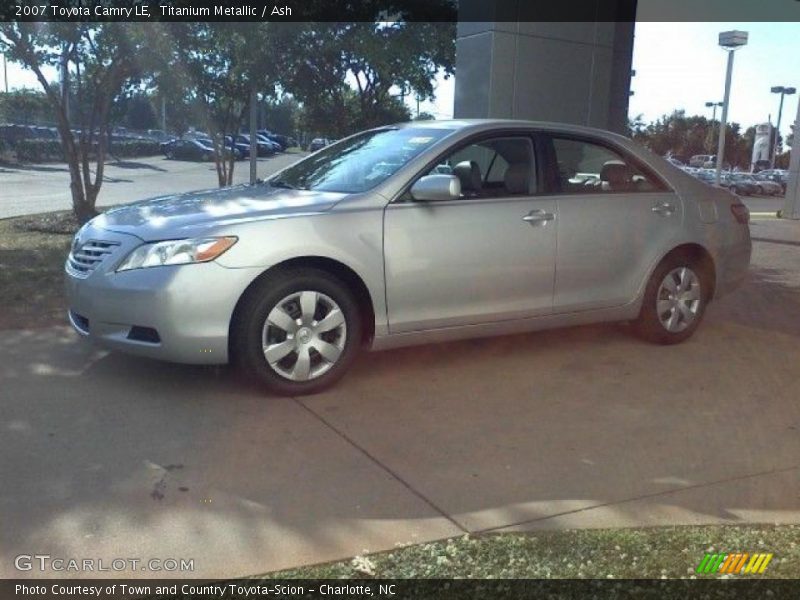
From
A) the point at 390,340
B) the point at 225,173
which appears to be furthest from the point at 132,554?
the point at 225,173

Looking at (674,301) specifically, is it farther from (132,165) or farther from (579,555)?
(132,165)

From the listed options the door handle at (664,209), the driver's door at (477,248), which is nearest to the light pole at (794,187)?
the door handle at (664,209)

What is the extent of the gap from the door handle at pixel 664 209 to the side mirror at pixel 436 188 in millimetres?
1752

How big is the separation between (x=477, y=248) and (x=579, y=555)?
2.42 m

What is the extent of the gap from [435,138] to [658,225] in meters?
1.78

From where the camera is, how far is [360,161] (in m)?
5.51

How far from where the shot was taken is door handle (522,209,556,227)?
17.6ft

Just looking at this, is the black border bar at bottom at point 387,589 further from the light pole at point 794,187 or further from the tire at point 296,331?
the light pole at point 794,187

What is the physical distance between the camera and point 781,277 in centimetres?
981

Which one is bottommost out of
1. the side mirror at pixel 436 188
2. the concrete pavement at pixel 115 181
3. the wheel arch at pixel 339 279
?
the concrete pavement at pixel 115 181

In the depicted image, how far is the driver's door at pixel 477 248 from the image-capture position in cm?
495

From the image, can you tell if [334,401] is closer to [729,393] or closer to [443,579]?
[443,579]

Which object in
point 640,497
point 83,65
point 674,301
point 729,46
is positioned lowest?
point 640,497

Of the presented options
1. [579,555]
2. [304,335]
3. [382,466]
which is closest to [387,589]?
[579,555]
